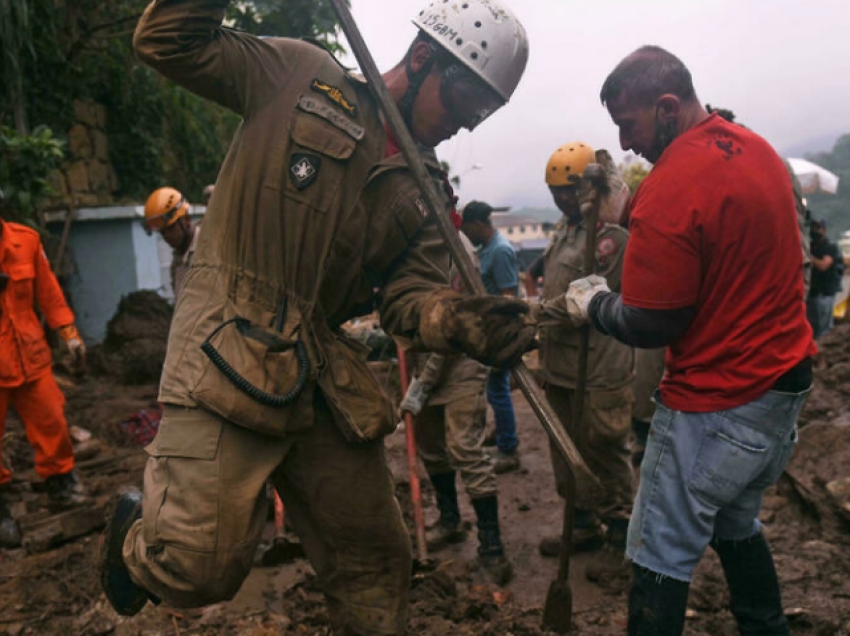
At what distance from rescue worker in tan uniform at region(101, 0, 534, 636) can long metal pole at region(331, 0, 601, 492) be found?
0.29 ft

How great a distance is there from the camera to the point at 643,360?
17.2 feet

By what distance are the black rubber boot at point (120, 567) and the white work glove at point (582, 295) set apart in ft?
5.79

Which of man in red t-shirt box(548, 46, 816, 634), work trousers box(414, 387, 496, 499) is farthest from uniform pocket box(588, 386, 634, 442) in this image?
man in red t-shirt box(548, 46, 816, 634)

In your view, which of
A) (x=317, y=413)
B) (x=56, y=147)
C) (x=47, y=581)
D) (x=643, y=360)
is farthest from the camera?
(x=56, y=147)

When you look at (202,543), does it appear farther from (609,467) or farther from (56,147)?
(56,147)

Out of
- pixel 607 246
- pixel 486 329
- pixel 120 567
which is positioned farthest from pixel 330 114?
pixel 607 246

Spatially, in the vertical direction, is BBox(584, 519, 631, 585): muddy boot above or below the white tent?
below

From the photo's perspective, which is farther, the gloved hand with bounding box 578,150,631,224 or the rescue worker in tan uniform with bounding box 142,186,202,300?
the rescue worker in tan uniform with bounding box 142,186,202,300

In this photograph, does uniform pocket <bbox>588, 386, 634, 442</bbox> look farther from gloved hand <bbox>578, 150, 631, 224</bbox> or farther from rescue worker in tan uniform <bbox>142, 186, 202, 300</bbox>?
rescue worker in tan uniform <bbox>142, 186, 202, 300</bbox>

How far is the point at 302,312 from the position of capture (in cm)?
228

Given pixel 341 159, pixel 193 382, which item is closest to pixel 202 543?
pixel 193 382

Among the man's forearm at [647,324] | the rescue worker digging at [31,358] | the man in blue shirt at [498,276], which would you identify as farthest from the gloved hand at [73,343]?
the man's forearm at [647,324]

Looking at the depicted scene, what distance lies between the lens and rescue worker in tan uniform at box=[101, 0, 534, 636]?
2107 mm

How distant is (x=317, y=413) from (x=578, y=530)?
8.20 feet
